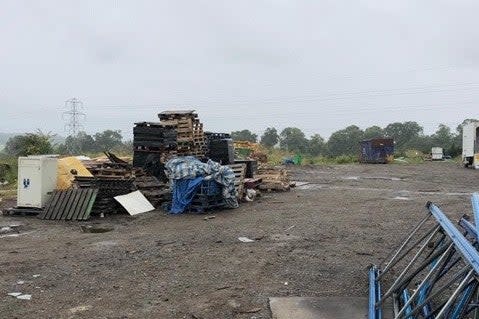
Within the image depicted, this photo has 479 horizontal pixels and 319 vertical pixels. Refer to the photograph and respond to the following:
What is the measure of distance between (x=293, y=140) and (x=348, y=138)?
752 centimetres

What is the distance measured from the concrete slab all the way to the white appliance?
8475 mm

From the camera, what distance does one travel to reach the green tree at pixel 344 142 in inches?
2505

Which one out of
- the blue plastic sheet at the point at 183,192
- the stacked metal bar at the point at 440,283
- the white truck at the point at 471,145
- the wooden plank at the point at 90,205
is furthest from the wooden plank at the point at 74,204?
the white truck at the point at 471,145

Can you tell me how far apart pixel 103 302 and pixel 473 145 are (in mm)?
29787

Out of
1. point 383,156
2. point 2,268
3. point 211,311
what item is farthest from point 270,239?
point 383,156

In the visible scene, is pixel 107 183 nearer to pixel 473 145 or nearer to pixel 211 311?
pixel 211 311

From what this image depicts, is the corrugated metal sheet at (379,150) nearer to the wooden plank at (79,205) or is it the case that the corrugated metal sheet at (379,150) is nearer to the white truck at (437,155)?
the white truck at (437,155)

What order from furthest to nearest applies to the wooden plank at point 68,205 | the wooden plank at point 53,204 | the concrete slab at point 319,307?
1. the wooden plank at point 53,204
2. the wooden plank at point 68,205
3. the concrete slab at point 319,307

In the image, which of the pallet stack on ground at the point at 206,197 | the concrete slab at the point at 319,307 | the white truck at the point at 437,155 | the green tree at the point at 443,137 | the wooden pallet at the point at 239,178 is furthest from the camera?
the green tree at the point at 443,137

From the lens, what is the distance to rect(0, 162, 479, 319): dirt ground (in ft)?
17.7

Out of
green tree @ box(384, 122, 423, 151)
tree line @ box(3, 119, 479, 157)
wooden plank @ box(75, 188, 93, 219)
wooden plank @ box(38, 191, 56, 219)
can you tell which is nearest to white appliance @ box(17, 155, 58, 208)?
wooden plank @ box(38, 191, 56, 219)

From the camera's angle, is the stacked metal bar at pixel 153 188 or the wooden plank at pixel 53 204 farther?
the stacked metal bar at pixel 153 188

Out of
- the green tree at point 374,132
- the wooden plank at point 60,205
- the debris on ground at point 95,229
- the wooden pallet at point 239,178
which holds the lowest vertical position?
the debris on ground at point 95,229

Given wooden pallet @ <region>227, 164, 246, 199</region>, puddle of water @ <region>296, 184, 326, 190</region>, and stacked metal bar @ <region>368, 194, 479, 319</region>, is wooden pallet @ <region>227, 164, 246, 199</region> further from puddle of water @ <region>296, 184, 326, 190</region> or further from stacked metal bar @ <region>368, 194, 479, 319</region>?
stacked metal bar @ <region>368, 194, 479, 319</region>
